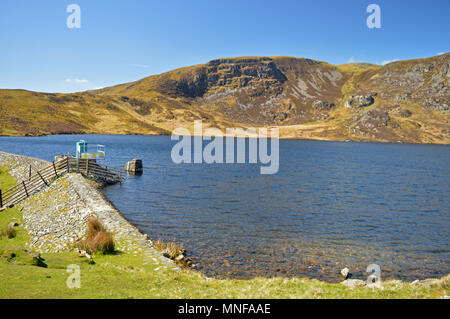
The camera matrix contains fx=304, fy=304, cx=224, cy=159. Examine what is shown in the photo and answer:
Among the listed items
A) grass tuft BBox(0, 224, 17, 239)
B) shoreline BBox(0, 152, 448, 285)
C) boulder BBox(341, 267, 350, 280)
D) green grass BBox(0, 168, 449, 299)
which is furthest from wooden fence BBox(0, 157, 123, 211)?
boulder BBox(341, 267, 350, 280)

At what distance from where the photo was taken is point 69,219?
26.4m

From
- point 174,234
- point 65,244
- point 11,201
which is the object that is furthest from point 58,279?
point 11,201

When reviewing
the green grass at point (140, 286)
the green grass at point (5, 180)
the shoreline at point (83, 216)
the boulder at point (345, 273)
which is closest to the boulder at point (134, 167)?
the green grass at point (5, 180)

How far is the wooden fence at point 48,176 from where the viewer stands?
35306mm

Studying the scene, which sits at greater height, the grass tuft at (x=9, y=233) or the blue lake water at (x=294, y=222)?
the grass tuft at (x=9, y=233)

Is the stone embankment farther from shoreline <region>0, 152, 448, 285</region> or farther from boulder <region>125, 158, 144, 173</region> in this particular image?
boulder <region>125, 158, 144, 173</region>

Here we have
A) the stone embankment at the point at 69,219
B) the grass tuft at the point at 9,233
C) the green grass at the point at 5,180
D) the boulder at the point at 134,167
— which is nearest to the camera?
the stone embankment at the point at 69,219

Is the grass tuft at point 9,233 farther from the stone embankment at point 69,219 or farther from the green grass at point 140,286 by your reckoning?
the green grass at point 140,286

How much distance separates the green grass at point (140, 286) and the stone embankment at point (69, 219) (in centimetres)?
427

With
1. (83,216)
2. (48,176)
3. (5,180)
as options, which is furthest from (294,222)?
(5,180)

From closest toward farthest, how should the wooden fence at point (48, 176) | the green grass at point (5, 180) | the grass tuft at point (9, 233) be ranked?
the grass tuft at point (9, 233), the wooden fence at point (48, 176), the green grass at point (5, 180)

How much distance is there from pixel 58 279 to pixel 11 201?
2667 cm

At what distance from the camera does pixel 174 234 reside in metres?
28.5
